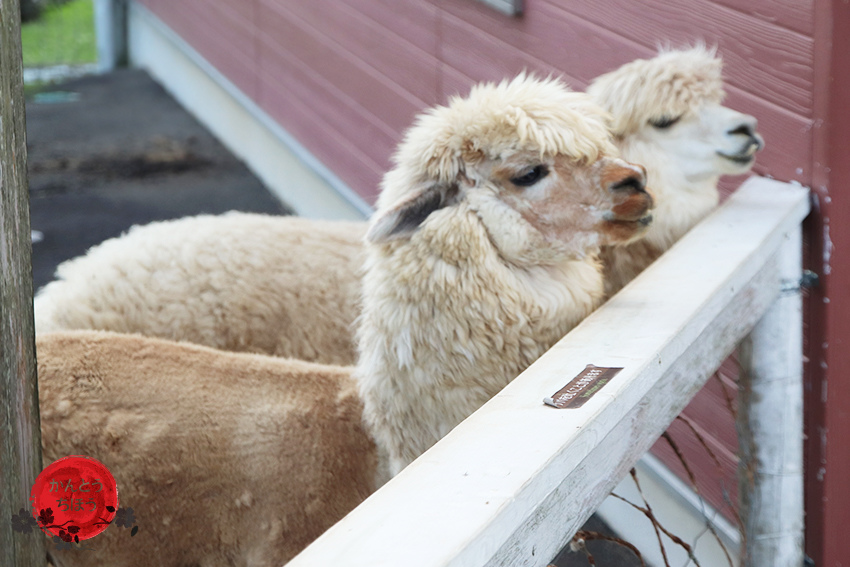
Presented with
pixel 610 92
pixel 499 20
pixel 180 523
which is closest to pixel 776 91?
pixel 610 92

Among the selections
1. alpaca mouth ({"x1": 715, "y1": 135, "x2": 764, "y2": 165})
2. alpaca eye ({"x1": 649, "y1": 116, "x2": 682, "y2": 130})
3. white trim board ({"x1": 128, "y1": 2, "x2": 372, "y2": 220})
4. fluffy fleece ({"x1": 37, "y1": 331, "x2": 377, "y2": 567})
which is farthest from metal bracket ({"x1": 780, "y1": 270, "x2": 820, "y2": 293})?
white trim board ({"x1": 128, "y1": 2, "x2": 372, "y2": 220})

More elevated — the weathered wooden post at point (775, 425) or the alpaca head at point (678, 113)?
the alpaca head at point (678, 113)

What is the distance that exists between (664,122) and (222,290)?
5.61 ft

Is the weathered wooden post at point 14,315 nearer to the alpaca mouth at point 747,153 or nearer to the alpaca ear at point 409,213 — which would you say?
the alpaca ear at point 409,213

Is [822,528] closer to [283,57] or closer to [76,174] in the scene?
[283,57]

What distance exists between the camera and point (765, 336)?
2406 millimetres

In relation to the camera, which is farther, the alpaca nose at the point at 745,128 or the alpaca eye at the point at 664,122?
the alpaca eye at the point at 664,122

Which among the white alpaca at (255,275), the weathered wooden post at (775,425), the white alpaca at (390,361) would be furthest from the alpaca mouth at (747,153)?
the white alpaca at (390,361)

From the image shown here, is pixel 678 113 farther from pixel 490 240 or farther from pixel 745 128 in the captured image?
pixel 490 240

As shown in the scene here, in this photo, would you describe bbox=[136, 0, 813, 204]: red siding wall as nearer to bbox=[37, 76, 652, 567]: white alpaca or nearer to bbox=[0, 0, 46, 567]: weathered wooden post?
bbox=[37, 76, 652, 567]: white alpaca

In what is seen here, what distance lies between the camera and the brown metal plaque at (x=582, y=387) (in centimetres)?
161

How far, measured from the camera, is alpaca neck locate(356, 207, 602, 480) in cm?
230

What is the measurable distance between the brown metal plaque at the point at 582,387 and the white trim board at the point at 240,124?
4042 mm

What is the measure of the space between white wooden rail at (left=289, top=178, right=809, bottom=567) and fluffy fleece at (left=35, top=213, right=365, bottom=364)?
1.61m
